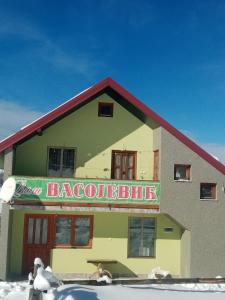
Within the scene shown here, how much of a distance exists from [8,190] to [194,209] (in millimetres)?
8450

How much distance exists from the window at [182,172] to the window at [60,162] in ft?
16.4

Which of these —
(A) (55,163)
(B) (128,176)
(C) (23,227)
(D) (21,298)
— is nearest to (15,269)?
(C) (23,227)

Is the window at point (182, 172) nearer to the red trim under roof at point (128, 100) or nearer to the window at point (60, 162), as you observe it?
the red trim under roof at point (128, 100)

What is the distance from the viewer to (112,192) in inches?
759

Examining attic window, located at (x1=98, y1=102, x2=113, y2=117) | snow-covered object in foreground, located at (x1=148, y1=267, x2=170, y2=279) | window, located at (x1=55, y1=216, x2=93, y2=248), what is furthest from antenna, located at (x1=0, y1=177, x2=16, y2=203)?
snow-covered object in foreground, located at (x1=148, y1=267, x2=170, y2=279)

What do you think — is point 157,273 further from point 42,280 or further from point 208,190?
point 42,280

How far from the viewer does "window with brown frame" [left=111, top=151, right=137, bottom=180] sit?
21.1 meters

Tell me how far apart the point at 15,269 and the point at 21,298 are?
358 inches

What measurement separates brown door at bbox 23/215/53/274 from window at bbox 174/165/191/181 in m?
6.31

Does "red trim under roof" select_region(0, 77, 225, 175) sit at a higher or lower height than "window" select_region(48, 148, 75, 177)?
higher

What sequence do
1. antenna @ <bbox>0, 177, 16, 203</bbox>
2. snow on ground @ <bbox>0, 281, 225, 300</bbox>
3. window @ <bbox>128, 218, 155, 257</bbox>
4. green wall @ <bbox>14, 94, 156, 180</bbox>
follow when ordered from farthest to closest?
window @ <bbox>128, 218, 155, 257</bbox> → green wall @ <bbox>14, 94, 156, 180</bbox> → antenna @ <bbox>0, 177, 16, 203</bbox> → snow on ground @ <bbox>0, 281, 225, 300</bbox>

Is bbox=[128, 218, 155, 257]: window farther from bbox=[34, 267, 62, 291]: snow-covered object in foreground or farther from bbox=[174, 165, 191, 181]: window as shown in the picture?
bbox=[34, 267, 62, 291]: snow-covered object in foreground

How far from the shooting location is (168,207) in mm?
19562

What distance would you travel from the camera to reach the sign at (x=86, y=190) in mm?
18469
